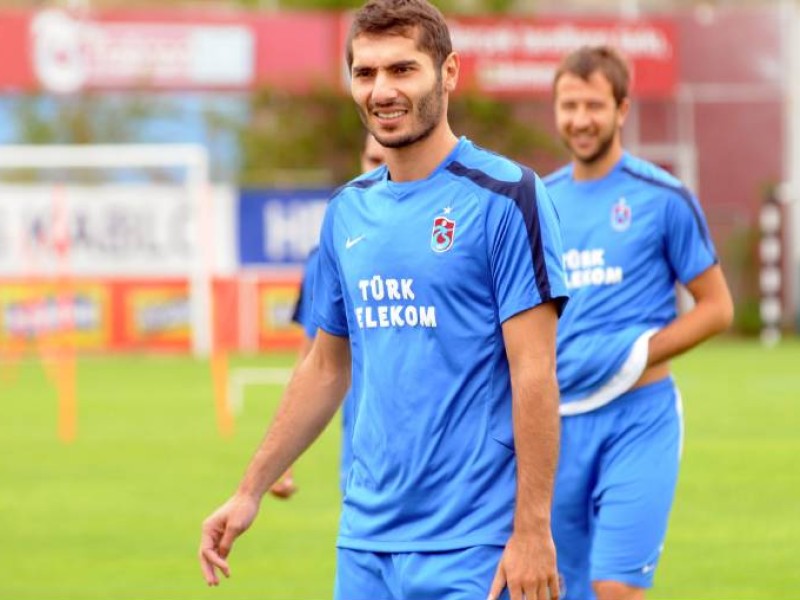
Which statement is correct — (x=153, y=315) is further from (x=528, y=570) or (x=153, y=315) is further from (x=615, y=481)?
(x=528, y=570)

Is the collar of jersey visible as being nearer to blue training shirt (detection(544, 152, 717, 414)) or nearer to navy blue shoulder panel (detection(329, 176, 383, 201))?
navy blue shoulder panel (detection(329, 176, 383, 201))

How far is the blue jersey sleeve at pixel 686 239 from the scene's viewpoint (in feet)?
22.9

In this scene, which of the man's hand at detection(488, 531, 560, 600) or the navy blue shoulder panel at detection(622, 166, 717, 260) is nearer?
the man's hand at detection(488, 531, 560, 600)

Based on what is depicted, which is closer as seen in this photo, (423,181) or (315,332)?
(423,181)

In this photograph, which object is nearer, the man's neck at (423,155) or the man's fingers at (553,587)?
the man's fingers at (553,587)

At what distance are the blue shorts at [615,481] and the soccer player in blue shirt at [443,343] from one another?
2.23 metres

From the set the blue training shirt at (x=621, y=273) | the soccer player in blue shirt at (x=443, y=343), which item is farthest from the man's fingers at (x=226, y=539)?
the blue training shirt at (x=621, y=273)

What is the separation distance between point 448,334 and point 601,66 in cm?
282

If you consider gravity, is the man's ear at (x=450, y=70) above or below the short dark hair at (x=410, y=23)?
below

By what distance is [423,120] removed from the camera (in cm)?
454

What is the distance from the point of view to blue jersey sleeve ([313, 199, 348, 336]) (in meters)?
4.87

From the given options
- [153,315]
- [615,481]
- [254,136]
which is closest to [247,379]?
[153,315]

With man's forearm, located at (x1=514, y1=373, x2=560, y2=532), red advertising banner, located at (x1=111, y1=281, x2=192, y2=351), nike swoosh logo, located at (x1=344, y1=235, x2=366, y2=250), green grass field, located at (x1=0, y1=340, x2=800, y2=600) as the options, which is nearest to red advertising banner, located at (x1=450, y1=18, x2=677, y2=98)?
red advertising banner, located at (x1=111, y1=281, x2=192, y2=351)

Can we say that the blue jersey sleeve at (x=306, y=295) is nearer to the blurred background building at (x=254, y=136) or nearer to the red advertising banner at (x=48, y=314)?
the red advertising banner at (x=48, y=314)
